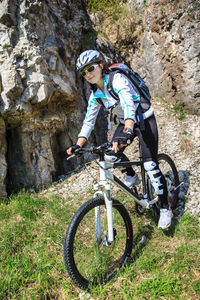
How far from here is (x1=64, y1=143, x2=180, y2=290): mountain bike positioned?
2510mm

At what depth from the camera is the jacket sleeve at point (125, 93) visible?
266cm

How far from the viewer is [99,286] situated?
8.83ft

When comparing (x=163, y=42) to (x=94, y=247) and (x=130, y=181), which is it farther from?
(x=94, y=247)

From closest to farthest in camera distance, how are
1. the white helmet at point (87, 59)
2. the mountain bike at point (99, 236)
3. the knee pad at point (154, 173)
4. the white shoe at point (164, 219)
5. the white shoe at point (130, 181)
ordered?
the mountain bike at point (99, 236) → the white helmet at point (87, 59) → the knee pad at point (154, 173) → the white shoe at point (164, 219) → the white shoe at point (130, 181)

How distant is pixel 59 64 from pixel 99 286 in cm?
505

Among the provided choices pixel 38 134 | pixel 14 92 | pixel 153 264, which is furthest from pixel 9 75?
pixel 153 264

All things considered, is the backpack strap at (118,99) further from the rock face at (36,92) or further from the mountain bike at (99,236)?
the rock face at (36,92)

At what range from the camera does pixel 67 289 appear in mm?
2707

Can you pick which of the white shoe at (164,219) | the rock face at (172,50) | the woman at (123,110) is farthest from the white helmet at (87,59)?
the rock face at (172,50)

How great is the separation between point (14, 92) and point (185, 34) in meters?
4.70

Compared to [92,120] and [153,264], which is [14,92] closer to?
[92,120]

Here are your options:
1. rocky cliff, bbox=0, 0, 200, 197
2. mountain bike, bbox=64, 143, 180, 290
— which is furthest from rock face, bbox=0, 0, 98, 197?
mountain bike, bbox=64, 143, 180, 290

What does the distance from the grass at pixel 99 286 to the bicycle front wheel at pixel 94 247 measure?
0.15 meters

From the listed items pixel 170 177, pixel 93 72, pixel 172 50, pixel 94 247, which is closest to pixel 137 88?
pixel 93 72
